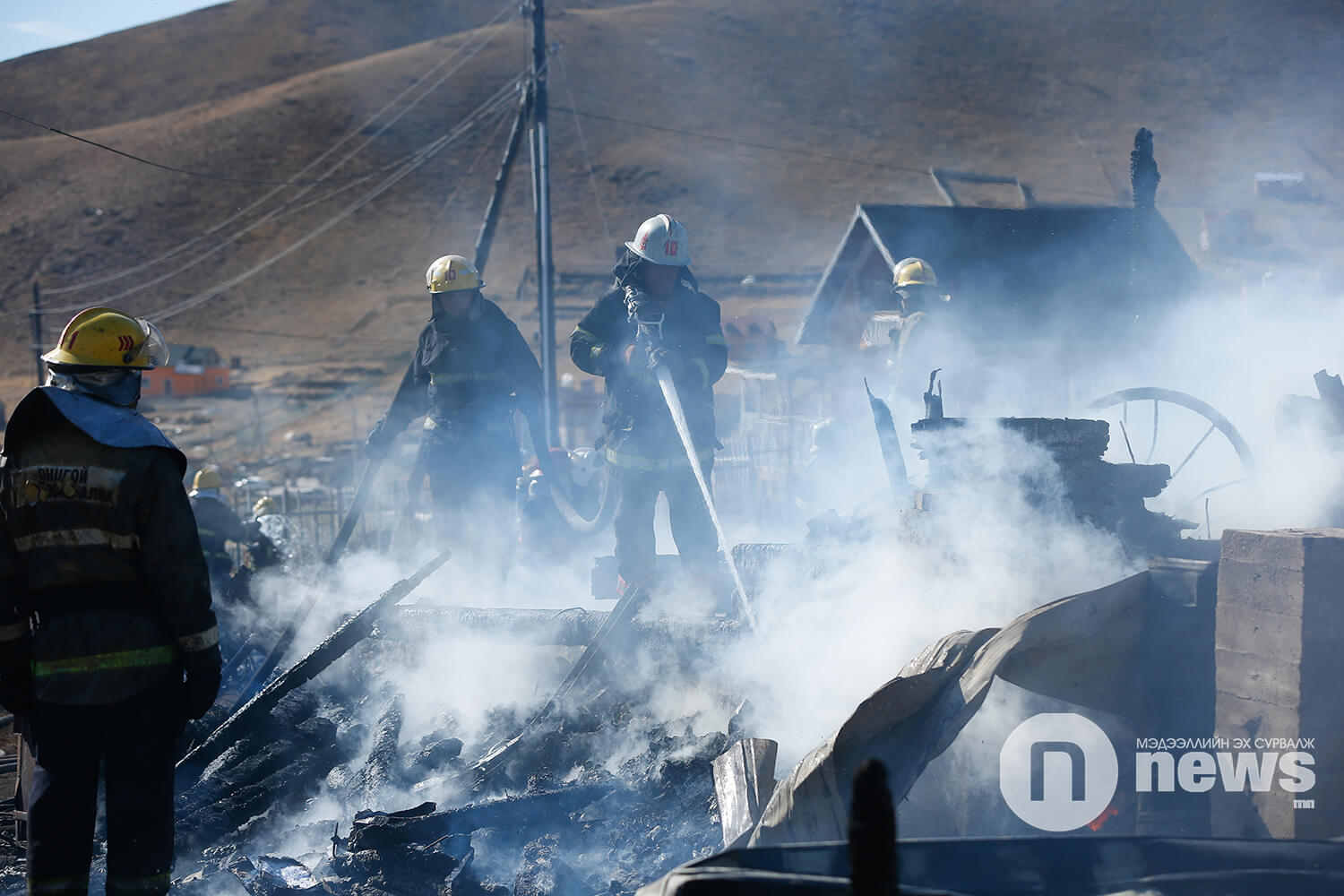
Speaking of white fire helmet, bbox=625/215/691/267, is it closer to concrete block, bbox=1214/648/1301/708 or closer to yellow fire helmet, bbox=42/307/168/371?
yellow fire helmet, bbox=42/307/168/371

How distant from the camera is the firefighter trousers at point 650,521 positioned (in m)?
6.31

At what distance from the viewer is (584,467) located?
11.6 meters

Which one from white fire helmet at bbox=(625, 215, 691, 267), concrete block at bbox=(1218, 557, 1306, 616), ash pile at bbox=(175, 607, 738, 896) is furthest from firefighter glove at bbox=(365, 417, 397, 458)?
concrete block at bbox=(1218, 557, 1306, 616)

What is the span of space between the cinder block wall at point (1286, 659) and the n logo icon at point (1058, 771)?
41 cm

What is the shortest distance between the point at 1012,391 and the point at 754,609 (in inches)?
316

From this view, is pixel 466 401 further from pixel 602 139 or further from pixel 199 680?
pixel 602 139

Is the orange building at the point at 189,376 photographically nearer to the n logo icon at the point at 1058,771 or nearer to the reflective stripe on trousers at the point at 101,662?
the reflective stripe on trousers at the point at 101,662

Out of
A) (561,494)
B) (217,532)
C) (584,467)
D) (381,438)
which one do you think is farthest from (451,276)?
(584,467)

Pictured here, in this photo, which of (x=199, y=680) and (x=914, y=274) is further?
A: (x=914, y=274)

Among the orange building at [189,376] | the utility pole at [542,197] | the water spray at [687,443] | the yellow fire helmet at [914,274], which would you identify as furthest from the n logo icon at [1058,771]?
the orange building at [189,376]

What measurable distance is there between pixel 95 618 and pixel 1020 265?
1516cm

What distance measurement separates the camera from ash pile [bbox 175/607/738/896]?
4.21 meters

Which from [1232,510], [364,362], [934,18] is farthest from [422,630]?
[934,18]

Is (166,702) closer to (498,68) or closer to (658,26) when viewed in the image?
(498,68)
